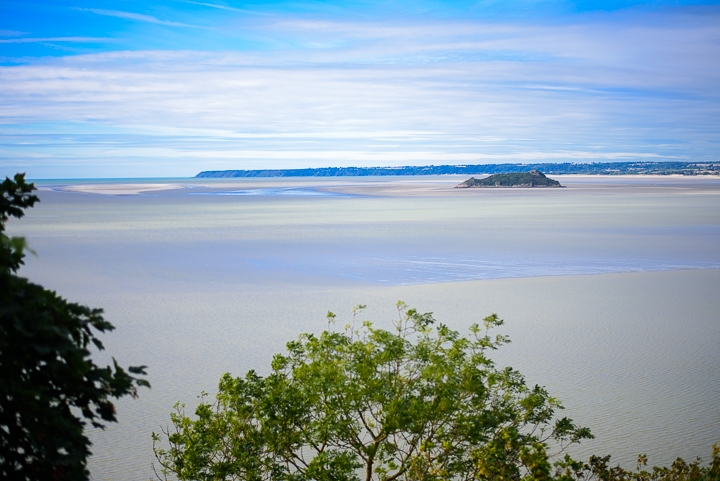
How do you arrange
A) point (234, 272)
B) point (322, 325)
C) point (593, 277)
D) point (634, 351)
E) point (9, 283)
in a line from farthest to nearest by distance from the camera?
1. point (234, 272)
2. point (593, 277)
3. point (322, 325)
4. point (634, 351)
5. point (9, 283)

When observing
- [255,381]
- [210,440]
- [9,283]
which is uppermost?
[9,283]

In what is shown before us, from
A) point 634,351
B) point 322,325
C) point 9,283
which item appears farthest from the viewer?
point 322,325

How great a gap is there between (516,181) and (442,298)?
131 metres

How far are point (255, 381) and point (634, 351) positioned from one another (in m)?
12.9

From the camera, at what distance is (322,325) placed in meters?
22.6

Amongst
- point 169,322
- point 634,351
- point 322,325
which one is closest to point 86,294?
point 169,322

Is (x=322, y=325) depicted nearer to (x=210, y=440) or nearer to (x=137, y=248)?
(x=210, y=440)

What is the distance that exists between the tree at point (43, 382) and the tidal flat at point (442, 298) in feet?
26.9

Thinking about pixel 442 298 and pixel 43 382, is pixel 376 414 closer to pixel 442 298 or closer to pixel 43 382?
pixel 43 382

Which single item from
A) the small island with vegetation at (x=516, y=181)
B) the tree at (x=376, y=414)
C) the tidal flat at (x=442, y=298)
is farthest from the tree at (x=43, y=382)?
the small island with vegetation at (x=516, y=181)

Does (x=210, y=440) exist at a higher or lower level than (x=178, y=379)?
higher

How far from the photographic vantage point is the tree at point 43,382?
473 cm

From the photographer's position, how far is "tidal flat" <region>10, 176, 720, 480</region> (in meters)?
15.6

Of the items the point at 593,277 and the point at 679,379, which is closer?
the point at 679,379
